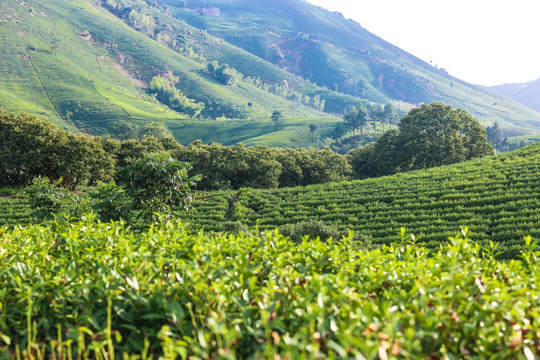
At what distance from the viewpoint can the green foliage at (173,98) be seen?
523 feet

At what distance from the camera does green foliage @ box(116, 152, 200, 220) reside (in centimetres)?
1280

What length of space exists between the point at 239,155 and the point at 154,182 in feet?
93.7

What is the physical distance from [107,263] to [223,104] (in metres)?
171

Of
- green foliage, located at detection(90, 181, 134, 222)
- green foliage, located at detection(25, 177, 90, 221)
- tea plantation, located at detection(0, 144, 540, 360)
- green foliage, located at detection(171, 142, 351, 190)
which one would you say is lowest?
green foliage, located at detection(171, 142, 351, 190)

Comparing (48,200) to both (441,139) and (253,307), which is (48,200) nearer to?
(253,307)

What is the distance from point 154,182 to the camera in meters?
12.9

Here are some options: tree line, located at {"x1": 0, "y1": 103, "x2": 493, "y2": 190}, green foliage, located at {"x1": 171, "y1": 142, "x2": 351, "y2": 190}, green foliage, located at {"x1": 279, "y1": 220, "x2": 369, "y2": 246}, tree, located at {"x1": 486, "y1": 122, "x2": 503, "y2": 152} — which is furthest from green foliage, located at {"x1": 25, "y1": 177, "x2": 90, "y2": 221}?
tree, located at {"x1": 486, "y1": 122, "x2": 503, "y2": 152}

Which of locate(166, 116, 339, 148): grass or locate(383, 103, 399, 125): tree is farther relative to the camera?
locate(383, 103, 399, 125): tree

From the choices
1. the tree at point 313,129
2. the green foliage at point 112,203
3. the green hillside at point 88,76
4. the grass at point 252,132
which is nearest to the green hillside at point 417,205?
the green foliage at point 112,203

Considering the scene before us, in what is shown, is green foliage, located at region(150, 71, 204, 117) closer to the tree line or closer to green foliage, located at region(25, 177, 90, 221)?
the tree line

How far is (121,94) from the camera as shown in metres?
145

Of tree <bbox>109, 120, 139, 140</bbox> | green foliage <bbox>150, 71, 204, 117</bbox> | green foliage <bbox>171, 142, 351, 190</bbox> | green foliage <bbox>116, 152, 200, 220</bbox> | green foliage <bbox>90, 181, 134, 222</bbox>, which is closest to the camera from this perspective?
green foliage <bbox>116, 152, 200, 220</bbox>

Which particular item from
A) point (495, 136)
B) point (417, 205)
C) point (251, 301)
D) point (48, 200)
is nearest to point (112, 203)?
point (48, 200)

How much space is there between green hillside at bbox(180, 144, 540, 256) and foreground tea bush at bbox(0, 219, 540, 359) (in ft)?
A: 52.5
